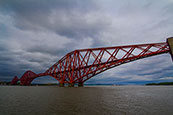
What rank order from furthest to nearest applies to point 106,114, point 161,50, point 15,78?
point 15,78, point 161,50, point 106,114

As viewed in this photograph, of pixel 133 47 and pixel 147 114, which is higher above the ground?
pixel 133 47

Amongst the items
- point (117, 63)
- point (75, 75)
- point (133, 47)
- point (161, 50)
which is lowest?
point (75, 75)

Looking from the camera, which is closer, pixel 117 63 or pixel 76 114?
pixel 76 114

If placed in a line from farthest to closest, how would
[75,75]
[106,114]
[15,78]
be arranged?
1. [15,78]
2. [75,75]
3. [106,114]

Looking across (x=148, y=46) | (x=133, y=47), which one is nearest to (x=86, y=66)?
(x=133, y=47)

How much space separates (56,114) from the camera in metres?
4.87

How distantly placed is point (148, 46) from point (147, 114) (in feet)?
79.4

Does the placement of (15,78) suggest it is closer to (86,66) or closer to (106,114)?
(86,66)

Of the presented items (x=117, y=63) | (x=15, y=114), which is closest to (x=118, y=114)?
(x=15, y=114)

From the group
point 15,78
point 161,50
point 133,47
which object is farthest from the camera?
point 15,78

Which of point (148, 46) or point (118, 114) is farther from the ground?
point (148, 46)

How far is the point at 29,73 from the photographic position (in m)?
105

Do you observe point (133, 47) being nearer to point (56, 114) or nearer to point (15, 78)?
point (56, 114)

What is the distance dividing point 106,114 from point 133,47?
24849 millimetres
